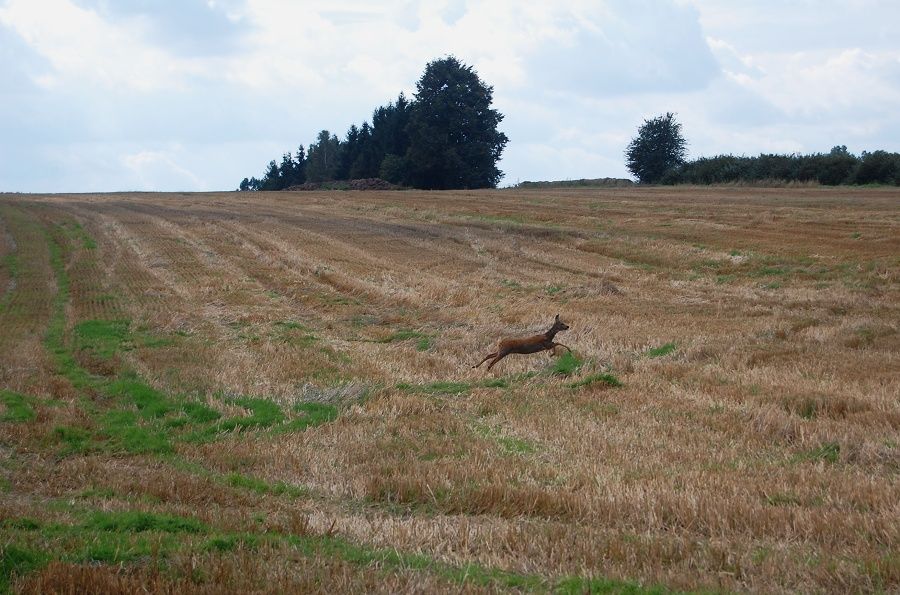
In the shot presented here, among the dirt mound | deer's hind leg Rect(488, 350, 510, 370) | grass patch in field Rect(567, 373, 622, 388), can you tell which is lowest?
grass patch in field Rect(567, 373, 622, 388)

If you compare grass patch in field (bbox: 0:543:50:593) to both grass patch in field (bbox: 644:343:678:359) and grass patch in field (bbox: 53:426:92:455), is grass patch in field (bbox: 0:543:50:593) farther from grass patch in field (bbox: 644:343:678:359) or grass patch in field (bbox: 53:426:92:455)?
grass patch in field (bbox: 644:343:678:359)

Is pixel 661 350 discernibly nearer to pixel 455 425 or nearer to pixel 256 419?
pixel 455 425

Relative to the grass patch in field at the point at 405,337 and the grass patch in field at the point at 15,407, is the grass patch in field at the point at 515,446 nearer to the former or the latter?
the grass patch in field at the point at 15,407

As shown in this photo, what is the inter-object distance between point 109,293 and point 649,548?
1913cm

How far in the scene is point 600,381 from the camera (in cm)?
1207

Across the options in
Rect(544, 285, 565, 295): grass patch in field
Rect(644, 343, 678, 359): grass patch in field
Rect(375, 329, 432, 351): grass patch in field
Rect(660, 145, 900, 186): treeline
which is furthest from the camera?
Rect(660, 145, 900, 186): treeline

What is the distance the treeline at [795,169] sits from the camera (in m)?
52.2

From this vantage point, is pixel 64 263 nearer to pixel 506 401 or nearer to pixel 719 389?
pixel 506 401

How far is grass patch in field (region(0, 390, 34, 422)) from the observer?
10943mm

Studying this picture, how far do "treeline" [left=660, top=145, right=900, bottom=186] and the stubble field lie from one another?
29.2m

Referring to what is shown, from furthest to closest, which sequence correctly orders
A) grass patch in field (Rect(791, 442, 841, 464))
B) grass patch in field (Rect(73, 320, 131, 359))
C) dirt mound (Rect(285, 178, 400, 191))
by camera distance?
dirt mound (Rect(285, 178, 400, 191))
grass patch in field (Rect(73, 320, 131, 359))
grass patch in field (Rect(791, 442, 841, 464))

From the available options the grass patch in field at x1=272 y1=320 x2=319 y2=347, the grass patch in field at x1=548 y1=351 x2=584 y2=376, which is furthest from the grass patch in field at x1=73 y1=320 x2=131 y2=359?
the grass patch in field at x1=548 y1=351 x2=584 y2=376

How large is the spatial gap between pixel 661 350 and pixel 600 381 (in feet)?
8.09

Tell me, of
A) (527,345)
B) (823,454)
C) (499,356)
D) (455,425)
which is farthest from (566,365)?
(823,454)
